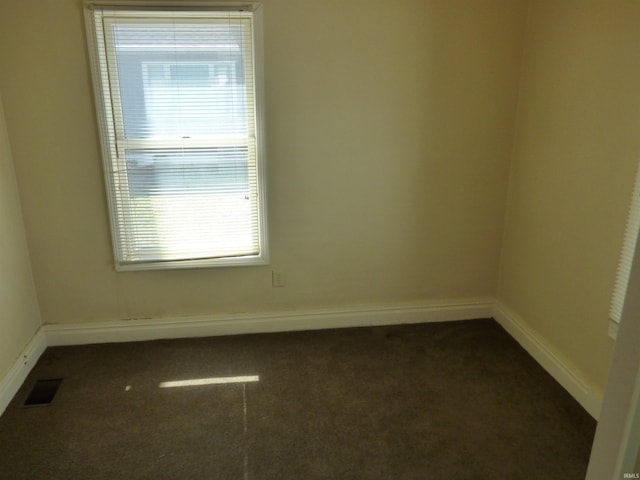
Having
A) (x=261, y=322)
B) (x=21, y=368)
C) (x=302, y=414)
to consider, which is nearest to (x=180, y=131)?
(x=261, y=322)

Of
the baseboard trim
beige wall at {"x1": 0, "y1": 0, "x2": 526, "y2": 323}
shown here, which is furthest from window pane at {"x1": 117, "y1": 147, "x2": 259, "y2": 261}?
the baseboard trim

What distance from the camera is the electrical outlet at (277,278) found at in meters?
2.94

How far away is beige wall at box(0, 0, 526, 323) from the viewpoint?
2496 millimetres

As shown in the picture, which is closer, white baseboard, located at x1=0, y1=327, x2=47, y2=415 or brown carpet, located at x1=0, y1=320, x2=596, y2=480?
brown carpet, located at x1=0, y1=320, x2=596, y2=480

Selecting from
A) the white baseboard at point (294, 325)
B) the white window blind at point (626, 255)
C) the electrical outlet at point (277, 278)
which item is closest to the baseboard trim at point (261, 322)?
the white baseboard at point (294, 325)

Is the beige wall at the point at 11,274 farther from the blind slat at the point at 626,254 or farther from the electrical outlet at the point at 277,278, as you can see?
the blind slat at the point at 626,254

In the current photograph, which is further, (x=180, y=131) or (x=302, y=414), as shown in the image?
(x=180, y=131)

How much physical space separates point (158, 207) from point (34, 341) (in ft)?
3.47

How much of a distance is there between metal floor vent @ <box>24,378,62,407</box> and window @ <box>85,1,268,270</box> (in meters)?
0.71

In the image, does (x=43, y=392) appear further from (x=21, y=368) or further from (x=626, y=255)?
(x=626, y=255)

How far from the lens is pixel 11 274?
246cm

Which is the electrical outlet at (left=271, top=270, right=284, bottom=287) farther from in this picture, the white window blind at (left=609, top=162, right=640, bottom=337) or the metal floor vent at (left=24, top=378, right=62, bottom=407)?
the white window blind at (left=609, top=162, right=640, bottom=337)

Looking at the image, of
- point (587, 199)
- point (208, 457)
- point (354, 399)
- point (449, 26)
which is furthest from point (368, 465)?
point (449, 26)

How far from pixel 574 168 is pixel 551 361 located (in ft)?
3.52
